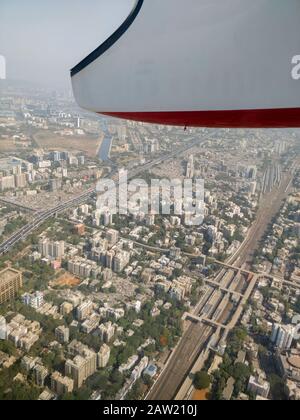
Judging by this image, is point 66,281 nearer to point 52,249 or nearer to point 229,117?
point 52,249

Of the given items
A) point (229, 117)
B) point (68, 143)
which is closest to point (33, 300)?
point (229, 117)

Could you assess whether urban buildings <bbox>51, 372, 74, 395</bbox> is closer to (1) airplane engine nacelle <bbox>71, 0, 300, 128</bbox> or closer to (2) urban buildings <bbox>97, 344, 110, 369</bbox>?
(2) urban buildings <bbox>97, 344, 110, 369</bbox>

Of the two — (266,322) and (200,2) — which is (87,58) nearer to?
(200,2)

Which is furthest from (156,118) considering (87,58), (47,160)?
(47,160)

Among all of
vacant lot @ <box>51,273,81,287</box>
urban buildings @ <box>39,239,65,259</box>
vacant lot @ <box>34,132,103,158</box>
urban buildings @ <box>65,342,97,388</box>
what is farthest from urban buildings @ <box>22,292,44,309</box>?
vacant lot @ <box>34,132,103,158</box>

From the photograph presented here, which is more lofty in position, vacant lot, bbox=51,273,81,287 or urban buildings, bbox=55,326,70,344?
vacant lot, bbox=51,273,81,287

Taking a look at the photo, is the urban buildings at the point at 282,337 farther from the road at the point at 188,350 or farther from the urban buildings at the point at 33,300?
the urban buildings at the point at 33,300
